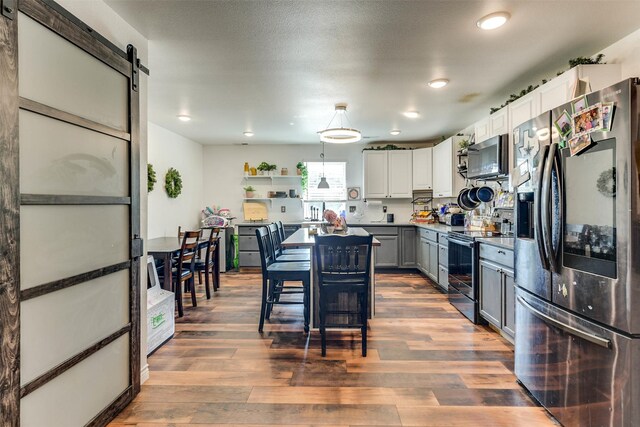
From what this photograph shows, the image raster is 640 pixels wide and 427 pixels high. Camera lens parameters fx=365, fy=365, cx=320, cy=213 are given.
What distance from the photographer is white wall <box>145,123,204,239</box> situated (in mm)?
5242

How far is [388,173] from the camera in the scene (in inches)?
261

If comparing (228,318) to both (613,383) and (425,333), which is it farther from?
(613,383)

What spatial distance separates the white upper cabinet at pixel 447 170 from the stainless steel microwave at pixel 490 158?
104 cm

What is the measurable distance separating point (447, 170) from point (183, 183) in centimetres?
439

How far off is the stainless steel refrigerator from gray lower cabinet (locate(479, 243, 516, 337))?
727 millimetres

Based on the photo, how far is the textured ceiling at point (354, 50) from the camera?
2.20 meters

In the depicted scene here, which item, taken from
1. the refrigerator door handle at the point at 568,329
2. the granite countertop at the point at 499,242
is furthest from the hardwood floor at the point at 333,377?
the granite countertop at the point at 499,242

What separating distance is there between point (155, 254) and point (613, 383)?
3.58 metres

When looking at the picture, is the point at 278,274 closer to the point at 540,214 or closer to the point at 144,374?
the point at 144,374

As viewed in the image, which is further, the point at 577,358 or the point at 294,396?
the point at 294,396

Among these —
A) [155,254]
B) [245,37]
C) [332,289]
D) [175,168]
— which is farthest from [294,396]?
[175,168]

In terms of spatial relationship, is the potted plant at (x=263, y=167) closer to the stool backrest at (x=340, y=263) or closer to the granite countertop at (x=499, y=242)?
the stool backrest at (x=340, y=263)

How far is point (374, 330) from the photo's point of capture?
3.43 metres

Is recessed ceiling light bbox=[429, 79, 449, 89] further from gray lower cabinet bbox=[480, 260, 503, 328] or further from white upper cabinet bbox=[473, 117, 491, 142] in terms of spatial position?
gray lower cabinet bbox=[480, 260, 503, 328]
